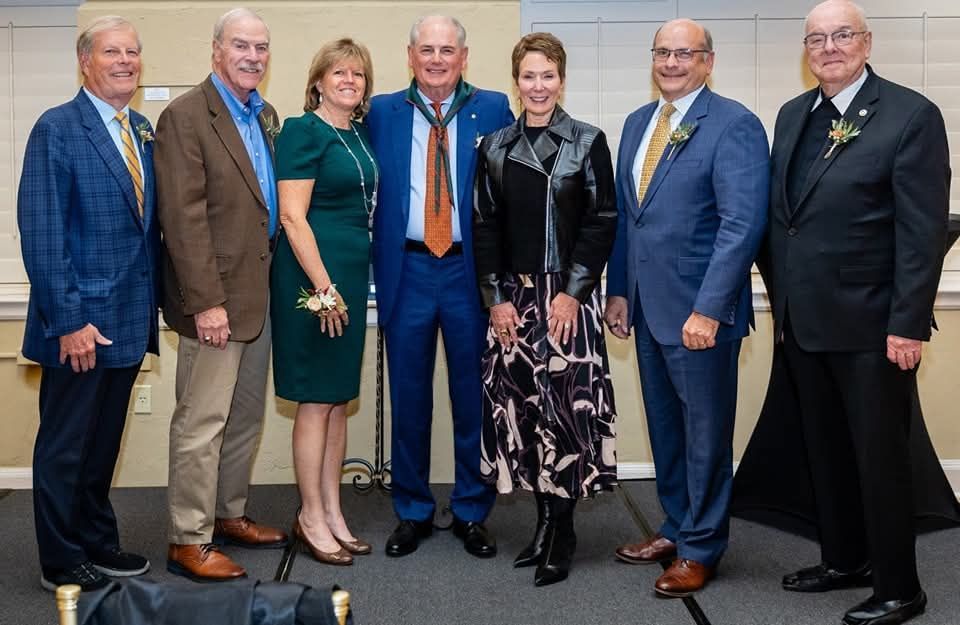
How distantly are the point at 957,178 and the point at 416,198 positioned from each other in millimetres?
2713

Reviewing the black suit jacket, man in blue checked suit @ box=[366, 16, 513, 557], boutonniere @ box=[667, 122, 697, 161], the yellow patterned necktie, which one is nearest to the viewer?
the black suit jacket

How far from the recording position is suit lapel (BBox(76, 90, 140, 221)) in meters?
2.98

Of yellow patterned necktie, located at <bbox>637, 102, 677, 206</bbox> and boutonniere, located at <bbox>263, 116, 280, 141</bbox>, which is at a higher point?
boutonniere, located at <bbox>263, 116, 280, 141</bbox>

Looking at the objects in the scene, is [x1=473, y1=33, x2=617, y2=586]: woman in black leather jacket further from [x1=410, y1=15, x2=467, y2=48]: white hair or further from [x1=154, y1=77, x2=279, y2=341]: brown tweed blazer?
[x1=154, y1=77, x2=279, y2=341]: brown tweed blazer

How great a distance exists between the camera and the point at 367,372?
4.46 m

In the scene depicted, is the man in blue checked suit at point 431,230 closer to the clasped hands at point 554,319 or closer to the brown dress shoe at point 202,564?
the clasped hands at point 554,319

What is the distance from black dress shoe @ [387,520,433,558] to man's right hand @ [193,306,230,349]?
3.12ft

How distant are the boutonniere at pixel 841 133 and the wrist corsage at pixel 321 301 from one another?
62.9 inches

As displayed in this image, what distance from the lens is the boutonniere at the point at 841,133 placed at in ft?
9.09

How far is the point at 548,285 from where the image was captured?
10.3ft

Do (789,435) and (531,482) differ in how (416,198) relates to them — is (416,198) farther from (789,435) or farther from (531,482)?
(789,435)

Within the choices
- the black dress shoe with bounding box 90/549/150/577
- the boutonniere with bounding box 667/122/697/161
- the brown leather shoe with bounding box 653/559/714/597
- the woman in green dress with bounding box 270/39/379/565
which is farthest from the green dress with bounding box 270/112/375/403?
the brown leather shoe with bounding box 653/559/714/597

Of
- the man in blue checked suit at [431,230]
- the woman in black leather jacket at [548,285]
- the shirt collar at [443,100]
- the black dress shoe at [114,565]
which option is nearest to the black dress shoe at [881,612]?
the woman in black leather jacket at [548,285]

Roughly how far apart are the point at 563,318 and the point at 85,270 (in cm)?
150
